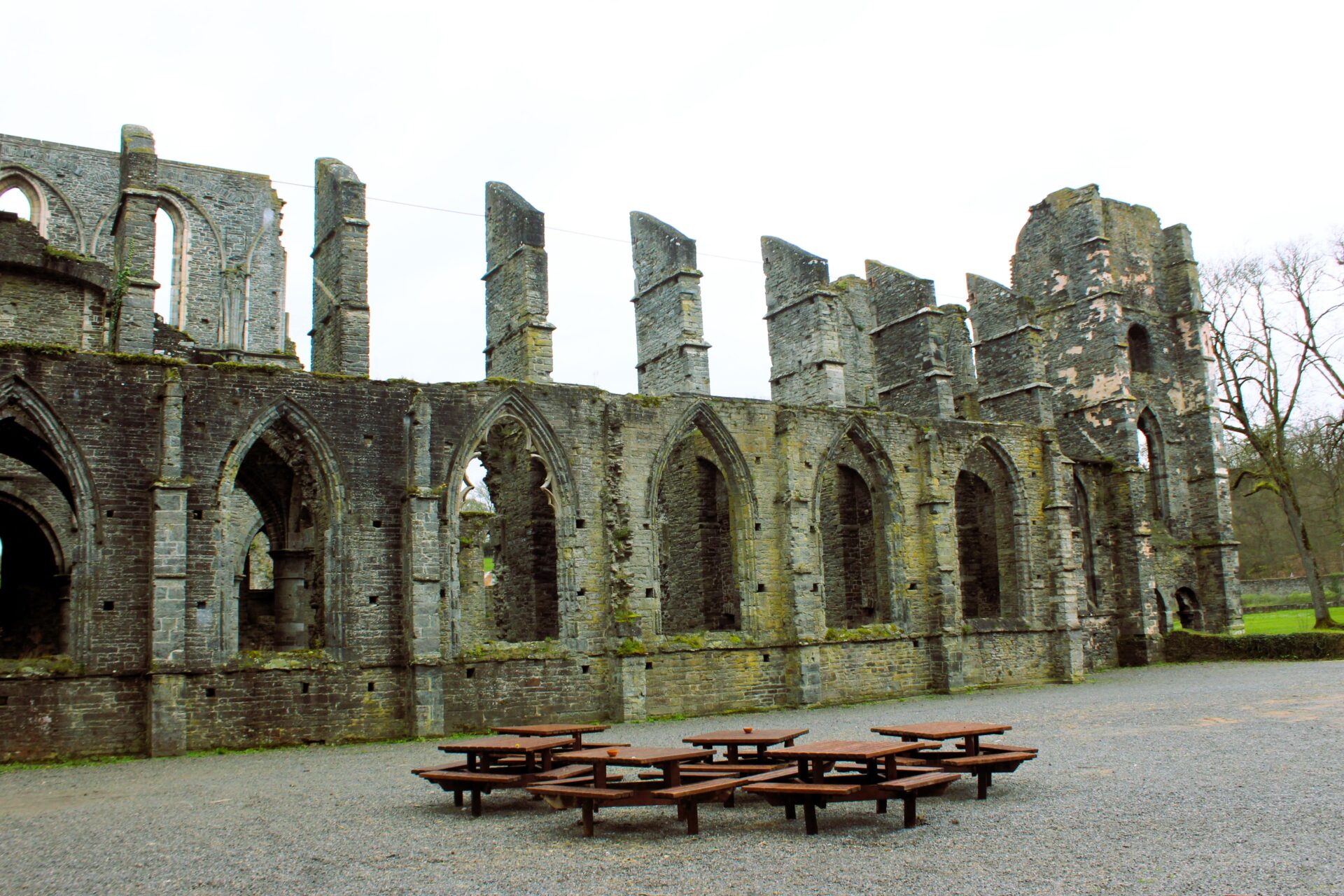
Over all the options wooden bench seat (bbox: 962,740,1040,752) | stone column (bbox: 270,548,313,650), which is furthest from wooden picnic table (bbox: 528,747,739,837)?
stone column (bbox: 270,548,313,650)

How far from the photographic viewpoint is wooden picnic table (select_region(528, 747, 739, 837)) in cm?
696

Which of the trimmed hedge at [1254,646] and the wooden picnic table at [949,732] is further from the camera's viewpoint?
the trimmed hedge at [1254,646]

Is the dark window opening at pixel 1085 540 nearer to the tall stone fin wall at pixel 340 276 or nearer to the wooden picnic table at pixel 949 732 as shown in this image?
the tall stone fin wall at pixel 340 276

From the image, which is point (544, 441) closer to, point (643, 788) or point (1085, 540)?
point (643, 788)

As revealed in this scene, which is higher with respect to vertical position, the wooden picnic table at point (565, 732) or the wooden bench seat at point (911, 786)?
the wooden picnic table at point (565, 732)

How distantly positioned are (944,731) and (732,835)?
2.30m

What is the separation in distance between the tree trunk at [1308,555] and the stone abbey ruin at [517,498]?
3.86 metres

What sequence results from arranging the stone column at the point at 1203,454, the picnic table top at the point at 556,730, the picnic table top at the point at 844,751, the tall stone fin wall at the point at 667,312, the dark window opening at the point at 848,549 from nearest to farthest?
the picnic table top at the point at 844,751
the picnic table top at the point at 556,730
the tall stone fin wall at the point at 667,312
the dark window opening at the point at 848,549
the stone column at the point at 1203,454

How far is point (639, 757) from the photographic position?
23.9ft

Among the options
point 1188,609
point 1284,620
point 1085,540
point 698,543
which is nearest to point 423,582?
point 698,543

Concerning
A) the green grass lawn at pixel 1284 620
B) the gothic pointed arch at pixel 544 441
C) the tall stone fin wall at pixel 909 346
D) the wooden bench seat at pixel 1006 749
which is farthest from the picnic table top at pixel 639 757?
Answer: the green grass lawn at pixel 1284 620

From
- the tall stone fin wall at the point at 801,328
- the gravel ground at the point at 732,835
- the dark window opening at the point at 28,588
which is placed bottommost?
the gravel ground at the point at 732,835

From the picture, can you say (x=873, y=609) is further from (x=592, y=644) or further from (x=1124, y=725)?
(x=1124, y=725)

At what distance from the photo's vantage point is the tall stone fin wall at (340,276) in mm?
17547
